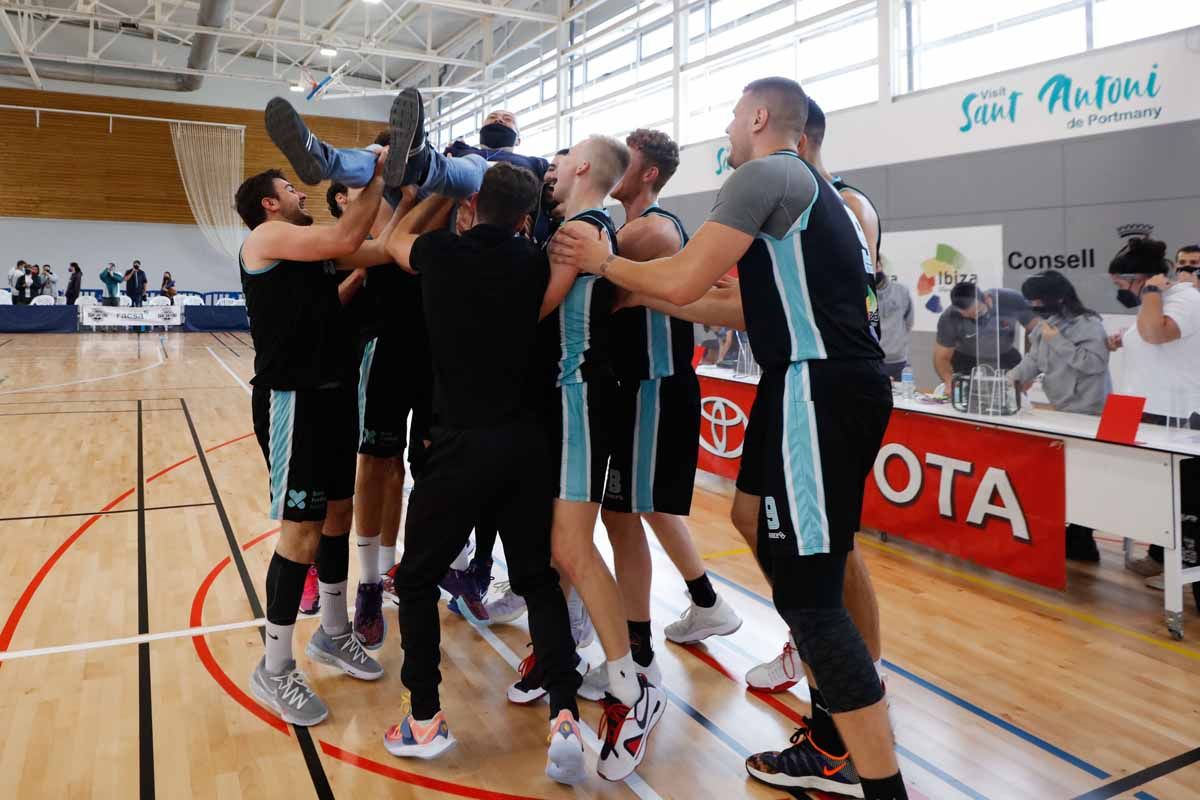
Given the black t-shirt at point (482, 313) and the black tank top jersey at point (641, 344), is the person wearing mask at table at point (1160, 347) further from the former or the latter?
the black t-shirt at point (482, 313)

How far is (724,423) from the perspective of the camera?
20.9 feet

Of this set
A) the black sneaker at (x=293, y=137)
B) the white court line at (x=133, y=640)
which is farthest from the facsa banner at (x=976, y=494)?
the black sneaker at (x=293, y=137)

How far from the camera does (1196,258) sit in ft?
17.7

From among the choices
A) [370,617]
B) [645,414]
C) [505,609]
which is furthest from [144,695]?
[645,414]

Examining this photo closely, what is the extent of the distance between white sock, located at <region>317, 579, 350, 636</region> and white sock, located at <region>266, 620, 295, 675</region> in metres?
0.34

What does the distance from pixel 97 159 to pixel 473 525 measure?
81.2ft

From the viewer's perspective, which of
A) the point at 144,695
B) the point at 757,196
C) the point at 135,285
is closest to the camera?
the point at 757,196

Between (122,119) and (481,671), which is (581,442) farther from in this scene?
(122,119)

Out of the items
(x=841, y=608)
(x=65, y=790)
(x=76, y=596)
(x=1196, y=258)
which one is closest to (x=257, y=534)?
(x=76, y=596)

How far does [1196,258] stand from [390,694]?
218 inches

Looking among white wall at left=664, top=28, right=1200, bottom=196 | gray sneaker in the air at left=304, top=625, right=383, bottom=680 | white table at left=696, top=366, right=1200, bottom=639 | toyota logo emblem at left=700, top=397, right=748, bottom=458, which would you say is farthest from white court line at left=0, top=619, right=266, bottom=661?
white wall at left=664, top=28, right=1200, bottom=196

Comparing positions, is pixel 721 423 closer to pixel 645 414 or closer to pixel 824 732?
pixel 645 414

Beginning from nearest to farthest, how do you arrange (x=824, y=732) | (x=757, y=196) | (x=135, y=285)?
(x=757, y=196) → (x=824, y=732) → (x=135, y=285)

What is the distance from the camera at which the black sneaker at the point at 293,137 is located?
7.23ft
